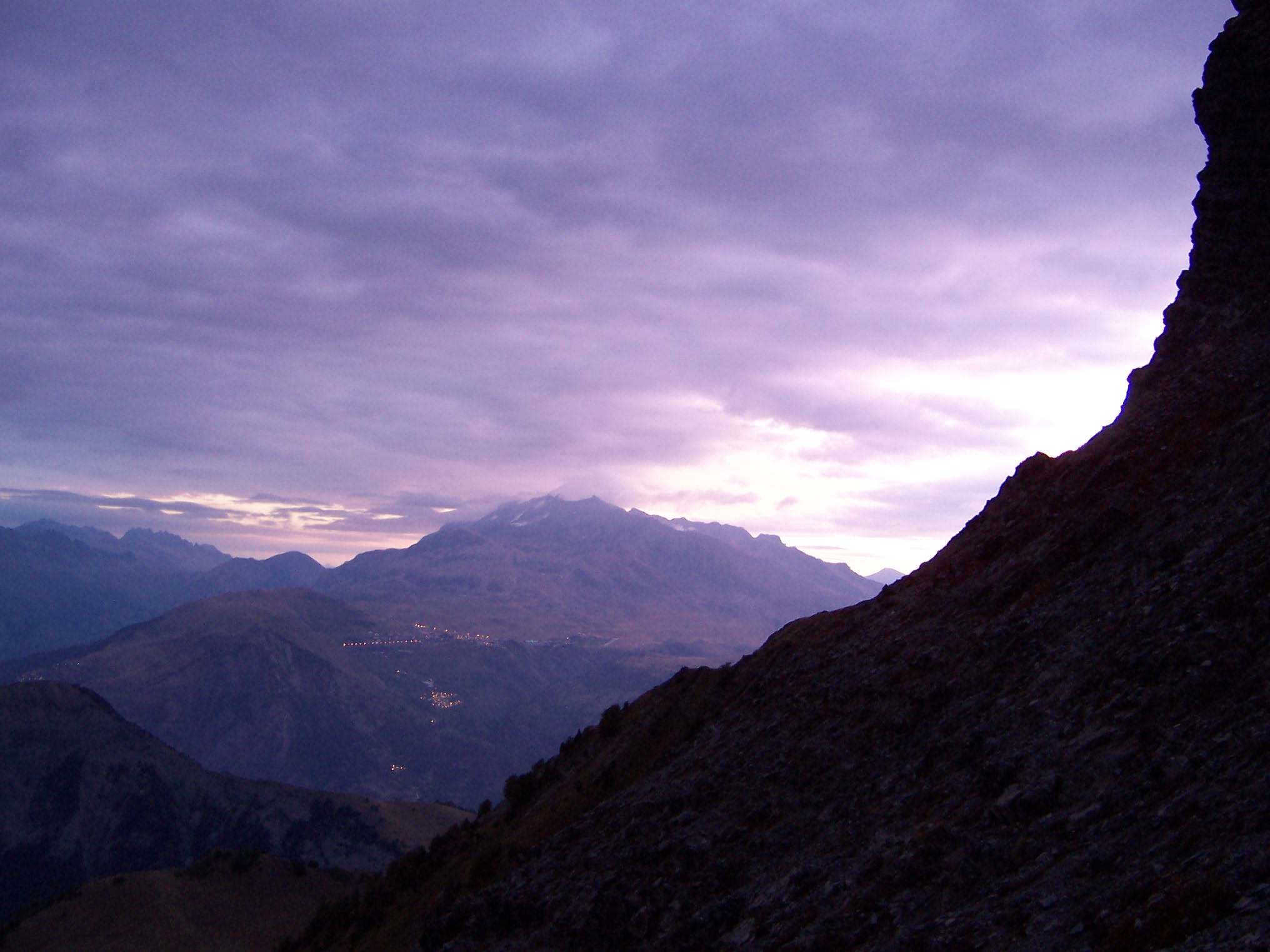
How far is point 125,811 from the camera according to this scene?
153 m

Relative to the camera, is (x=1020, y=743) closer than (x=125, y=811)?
Yes

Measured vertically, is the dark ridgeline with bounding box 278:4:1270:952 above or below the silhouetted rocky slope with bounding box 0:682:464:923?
above

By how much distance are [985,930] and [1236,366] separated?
21.6 meters

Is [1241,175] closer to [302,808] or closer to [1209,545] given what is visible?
[1209,545]

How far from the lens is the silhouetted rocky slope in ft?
436

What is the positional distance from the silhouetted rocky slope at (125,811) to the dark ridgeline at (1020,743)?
4176 inches

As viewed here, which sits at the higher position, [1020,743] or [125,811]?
[1020,743]

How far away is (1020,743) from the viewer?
62.0 ft

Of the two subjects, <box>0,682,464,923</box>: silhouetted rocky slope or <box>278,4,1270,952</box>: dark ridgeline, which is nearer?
<box>278,4,1270,952</box>: dark ridgeline

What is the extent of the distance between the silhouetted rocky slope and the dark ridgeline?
10608 centimetres

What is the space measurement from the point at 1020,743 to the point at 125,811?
587ft

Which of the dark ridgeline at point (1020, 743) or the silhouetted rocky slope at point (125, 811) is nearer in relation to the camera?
the dark ridgeline at point (1020, 743)

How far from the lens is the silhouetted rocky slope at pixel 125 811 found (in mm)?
132875

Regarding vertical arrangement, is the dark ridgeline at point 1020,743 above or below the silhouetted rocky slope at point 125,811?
above
